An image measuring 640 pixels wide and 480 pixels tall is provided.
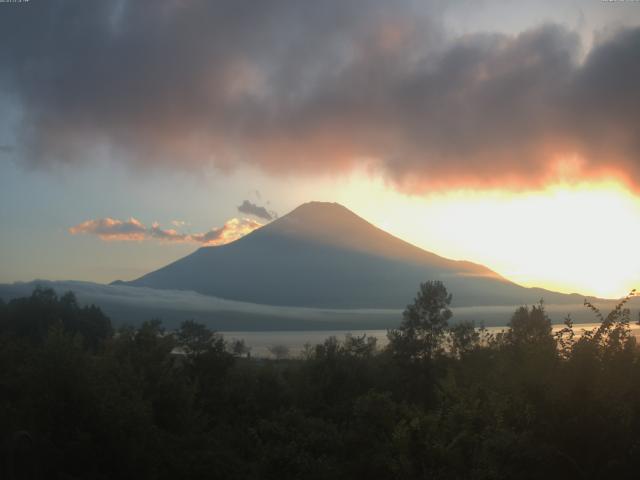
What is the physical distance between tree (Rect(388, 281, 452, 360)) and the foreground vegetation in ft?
0.60

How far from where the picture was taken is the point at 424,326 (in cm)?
5044

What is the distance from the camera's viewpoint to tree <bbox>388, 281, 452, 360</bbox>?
4819 cm

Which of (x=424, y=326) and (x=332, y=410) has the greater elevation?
(x=424, y=326)

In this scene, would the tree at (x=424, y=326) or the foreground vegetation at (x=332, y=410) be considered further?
the tree at (x=424, y=326)

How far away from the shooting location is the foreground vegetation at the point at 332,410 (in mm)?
12562

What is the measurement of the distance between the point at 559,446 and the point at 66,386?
1540 centimetres

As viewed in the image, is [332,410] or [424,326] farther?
[424,326]

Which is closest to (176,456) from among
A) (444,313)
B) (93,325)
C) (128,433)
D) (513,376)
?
(128,433)

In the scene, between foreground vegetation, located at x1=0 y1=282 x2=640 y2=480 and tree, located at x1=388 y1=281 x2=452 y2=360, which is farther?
A: tree, located at x1=388 y1=281 x2=452 y2=360

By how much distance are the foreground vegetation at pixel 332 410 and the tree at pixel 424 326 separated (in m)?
0.18

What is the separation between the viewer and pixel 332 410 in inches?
1470

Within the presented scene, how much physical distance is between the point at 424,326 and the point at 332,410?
15.5m

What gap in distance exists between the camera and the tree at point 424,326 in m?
48.2

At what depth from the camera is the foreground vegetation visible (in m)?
12.6
